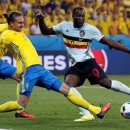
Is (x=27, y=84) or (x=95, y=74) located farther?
(x=95, y=74)

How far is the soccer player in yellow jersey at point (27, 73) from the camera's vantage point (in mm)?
9859

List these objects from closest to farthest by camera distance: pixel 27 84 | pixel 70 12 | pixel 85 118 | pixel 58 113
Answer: pixel 27 84 → pixel 85 118 → pixel 58 113 → pixel 70 12

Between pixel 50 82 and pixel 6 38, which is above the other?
pixel 6 38

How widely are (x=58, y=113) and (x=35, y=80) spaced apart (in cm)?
203

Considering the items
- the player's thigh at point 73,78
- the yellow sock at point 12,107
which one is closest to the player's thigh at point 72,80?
the player's thigh at point 73,78

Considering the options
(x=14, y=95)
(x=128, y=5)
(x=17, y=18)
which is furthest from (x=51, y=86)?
(x=128, y=5)

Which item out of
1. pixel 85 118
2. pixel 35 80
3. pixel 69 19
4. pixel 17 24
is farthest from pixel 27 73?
pixel 69 19

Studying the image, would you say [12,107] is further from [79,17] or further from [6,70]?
[79,17]

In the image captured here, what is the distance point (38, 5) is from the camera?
23.9 meters

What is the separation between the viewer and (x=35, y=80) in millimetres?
9883

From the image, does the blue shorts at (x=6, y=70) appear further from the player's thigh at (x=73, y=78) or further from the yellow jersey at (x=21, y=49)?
the yellow jersey at (x=21, y=49)

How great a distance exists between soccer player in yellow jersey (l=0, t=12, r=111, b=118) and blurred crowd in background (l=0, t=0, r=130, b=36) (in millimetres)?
12317

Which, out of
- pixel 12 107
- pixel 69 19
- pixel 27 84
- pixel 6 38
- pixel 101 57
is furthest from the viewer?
pixel 69 19

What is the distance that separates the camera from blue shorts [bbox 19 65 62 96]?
9.85m
